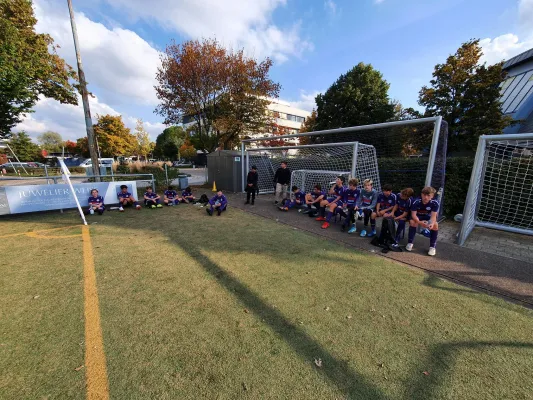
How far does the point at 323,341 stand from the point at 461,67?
1697 cm

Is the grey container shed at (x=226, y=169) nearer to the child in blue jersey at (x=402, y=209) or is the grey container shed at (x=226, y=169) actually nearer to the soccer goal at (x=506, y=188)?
the child in blue jersey at (x=402, y=209)

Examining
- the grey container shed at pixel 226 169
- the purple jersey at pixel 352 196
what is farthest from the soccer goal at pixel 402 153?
the purple jersey at pixel 352 196

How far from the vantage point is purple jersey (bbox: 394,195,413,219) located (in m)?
4.69

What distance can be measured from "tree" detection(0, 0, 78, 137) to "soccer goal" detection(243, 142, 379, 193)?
1005cm

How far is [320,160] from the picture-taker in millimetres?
9844

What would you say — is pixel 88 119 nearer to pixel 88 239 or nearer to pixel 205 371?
pixel 88 239

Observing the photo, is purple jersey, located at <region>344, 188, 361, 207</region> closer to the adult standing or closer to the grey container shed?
the adult standing

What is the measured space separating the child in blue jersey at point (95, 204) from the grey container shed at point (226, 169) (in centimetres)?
593

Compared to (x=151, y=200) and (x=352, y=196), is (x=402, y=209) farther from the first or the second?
(x=151, y=200)

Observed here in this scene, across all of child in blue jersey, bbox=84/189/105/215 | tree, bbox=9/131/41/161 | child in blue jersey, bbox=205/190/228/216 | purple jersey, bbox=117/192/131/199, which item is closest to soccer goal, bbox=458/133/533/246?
child in blue jersey, bbox=205/190/228/216

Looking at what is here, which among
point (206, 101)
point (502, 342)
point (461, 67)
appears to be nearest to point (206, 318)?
point (502, 342)

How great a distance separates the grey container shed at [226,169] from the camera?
1162 cm

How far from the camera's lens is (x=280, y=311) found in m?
2.66

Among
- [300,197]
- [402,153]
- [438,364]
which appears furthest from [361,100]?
[438,364]
